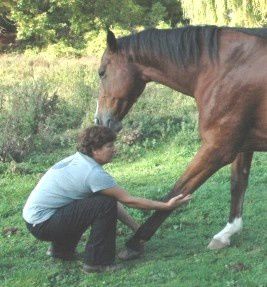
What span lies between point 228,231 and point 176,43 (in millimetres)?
1612

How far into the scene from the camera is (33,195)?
4258 millimetres

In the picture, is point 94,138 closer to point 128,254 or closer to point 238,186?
point 128,254

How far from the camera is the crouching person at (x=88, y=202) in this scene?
4074 mm

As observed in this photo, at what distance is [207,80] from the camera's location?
4.26 meters

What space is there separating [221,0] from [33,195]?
1267cm

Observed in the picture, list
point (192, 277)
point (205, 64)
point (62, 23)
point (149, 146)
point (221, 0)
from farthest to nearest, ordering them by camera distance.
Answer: point (62, 23)
point (221, 0)
point (149, 146)
point (205, 64)
point (192, 277)

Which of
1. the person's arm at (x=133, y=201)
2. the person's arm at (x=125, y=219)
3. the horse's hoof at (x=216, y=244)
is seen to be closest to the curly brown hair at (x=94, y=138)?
the person's arm at (x=133, y=201)

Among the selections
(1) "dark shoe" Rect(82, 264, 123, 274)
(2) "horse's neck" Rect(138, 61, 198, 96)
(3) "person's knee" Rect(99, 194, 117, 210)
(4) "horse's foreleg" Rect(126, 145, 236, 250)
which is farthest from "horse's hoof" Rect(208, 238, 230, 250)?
(2) "horse's neck" Rect(138, 61, 198, 96)

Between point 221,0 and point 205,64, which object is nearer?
point 205,64

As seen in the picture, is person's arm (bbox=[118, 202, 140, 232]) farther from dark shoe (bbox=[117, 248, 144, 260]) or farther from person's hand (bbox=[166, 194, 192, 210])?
person's hand (bbox=[166, 194, 192, 210])

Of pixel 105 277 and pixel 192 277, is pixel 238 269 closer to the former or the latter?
pixel 192 277

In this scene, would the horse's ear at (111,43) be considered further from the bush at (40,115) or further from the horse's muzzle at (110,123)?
the bush at (40,115)

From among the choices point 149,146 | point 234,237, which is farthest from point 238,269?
point 149,146

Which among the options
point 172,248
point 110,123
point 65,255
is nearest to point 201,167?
point 172,248
